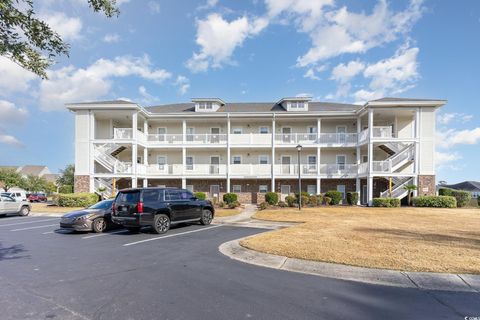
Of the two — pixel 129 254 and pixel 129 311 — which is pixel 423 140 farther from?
pixel 129 311

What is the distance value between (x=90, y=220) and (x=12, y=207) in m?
11.5

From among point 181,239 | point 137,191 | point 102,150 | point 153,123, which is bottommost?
point 181,239

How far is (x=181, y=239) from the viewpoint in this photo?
10297 mm

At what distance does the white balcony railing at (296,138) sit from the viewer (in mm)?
28062

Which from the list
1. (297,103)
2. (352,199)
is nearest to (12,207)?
(297,103)

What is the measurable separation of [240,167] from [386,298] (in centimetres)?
2344

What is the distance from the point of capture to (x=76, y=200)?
926 inches

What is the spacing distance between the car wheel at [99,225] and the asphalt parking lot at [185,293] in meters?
3.96

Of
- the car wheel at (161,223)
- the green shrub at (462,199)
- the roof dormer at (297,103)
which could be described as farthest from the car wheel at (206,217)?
the green shrub at (462,199)

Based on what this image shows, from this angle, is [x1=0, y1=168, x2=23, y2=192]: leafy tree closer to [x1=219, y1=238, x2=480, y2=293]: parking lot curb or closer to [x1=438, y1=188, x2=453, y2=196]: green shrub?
[x1=219, y1=238, x2=480, y2=293]: parking lot curb

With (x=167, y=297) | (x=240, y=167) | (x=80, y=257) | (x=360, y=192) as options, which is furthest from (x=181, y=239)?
(x=360, y=192)

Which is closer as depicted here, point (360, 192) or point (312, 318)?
point (312, 318)

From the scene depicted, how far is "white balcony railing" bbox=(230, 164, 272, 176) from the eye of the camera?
27797mm

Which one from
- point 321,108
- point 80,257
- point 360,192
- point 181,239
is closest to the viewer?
point 80,257
